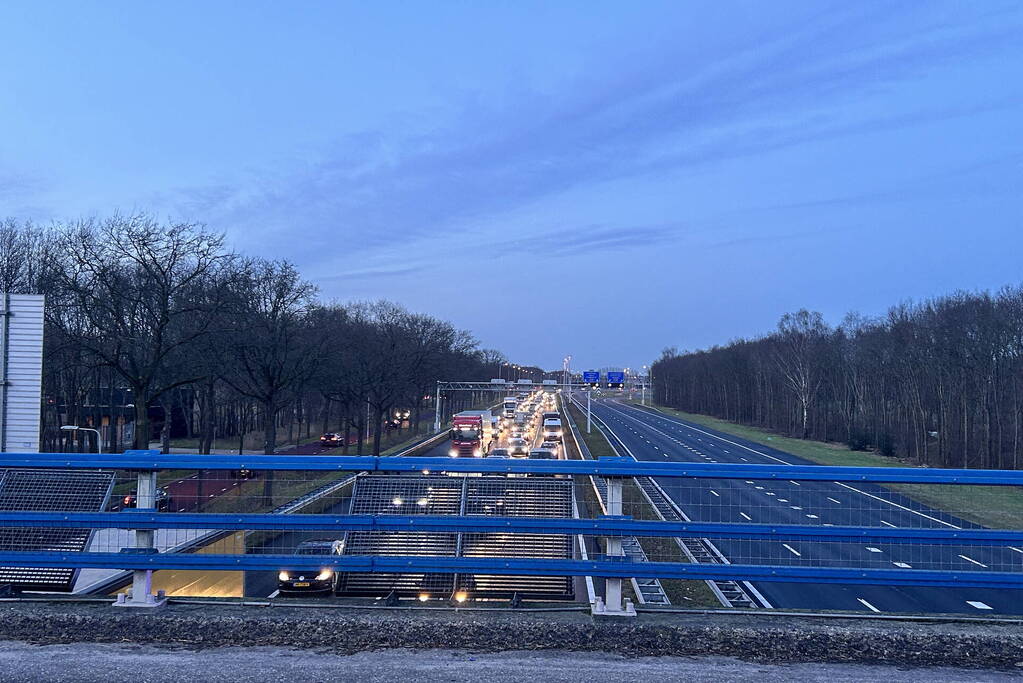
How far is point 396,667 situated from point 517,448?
46.2 meters

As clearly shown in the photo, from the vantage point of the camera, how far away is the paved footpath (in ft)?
14.2

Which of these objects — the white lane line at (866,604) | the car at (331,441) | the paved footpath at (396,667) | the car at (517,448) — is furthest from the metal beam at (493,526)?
the car at (331,441)

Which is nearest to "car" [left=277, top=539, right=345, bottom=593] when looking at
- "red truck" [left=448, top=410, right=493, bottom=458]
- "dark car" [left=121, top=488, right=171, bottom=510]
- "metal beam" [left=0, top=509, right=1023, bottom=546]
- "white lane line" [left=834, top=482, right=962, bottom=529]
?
"metal beam" [left=0, top=509, right=1023, bottom=546]

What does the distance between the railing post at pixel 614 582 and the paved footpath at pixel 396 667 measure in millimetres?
686

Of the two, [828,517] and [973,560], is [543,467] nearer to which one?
[828,517]

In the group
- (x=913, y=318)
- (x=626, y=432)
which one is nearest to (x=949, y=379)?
(x=913, y=318)

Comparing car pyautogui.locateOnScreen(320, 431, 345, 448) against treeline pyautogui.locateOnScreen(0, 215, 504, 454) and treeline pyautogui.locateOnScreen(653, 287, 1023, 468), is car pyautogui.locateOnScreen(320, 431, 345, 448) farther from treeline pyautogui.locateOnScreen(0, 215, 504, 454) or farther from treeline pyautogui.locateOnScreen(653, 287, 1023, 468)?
treeline pyautogui.locateOnScreen(653, 287, 1023, 468)

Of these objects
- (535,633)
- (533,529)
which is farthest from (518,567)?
(535,633)

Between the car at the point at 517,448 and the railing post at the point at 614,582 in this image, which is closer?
the railing post at the point at 614,582

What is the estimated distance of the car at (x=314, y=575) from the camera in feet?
19.1

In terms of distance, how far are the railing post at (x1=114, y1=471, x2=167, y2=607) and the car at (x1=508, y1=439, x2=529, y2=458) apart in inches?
1582

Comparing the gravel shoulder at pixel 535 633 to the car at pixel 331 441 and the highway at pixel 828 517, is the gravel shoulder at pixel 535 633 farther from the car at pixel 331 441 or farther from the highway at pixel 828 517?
the car at pixel 331 441

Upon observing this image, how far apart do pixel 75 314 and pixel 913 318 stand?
225 feet

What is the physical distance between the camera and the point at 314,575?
6207 millimetres
